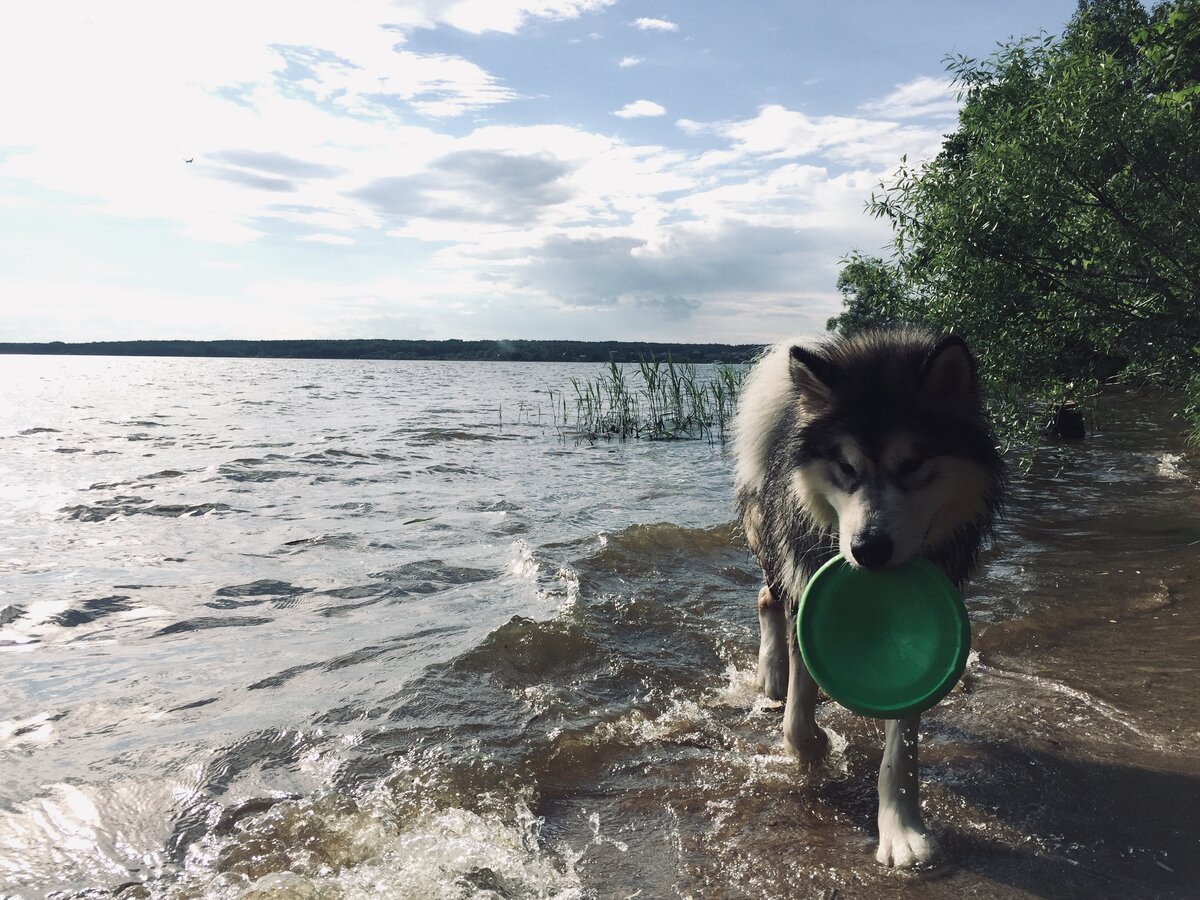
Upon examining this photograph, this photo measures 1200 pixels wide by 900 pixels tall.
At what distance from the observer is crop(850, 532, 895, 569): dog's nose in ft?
10.2

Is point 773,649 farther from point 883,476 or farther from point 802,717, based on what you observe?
point 883,476

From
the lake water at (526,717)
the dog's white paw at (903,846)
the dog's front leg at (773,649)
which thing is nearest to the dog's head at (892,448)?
the dog's white paw at (903,846)

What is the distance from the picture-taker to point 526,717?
484 centimetres

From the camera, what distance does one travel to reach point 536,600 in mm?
7086

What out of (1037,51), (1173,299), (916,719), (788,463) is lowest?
(916,719)

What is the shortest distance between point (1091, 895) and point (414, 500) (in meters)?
9.89

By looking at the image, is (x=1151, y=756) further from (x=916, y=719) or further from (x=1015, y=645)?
(x=1015, y=645)

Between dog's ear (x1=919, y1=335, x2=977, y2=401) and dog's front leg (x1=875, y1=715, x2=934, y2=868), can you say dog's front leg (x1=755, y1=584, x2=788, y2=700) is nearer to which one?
dog's front leg (x1=875, y1=715, x2=934, y2=868)

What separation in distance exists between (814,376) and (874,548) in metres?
0.89

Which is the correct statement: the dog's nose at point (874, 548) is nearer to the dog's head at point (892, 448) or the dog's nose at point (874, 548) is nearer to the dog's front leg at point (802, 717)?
the dog's head at point (892, 448)

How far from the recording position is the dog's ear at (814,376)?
11.8 feet

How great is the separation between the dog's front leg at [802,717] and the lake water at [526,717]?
0.43 ft

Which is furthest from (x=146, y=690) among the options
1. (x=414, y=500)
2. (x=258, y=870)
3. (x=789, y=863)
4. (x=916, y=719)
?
(x=414, y=500)

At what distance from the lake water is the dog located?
1.06 ft
